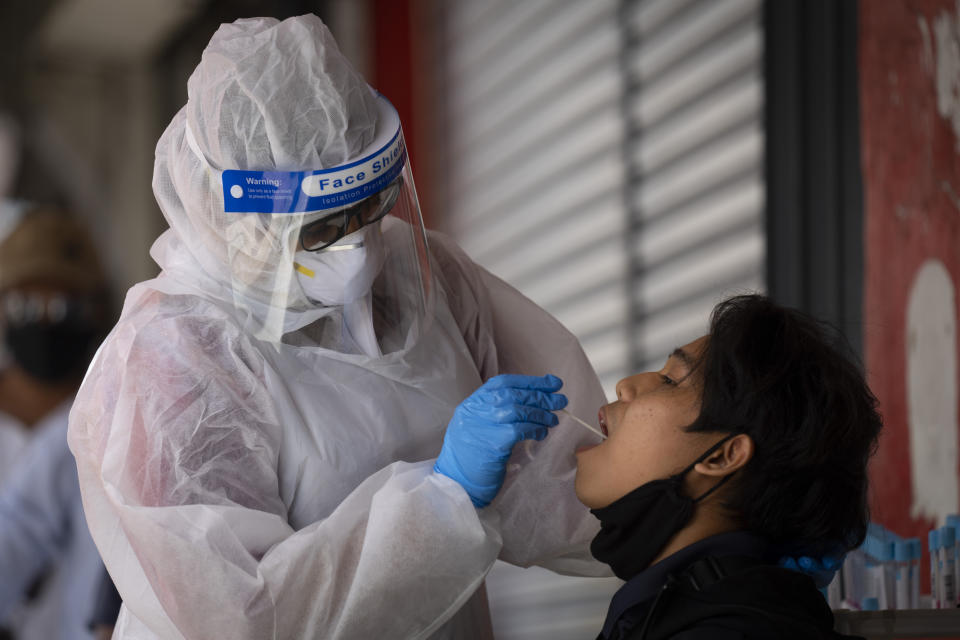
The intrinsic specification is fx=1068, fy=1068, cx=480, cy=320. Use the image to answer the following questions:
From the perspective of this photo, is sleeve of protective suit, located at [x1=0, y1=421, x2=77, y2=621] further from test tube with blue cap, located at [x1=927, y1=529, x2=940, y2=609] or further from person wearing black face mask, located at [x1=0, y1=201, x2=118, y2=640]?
test tube with blue cap, located at [x1=927, y1=529, x2=940, y2=609]

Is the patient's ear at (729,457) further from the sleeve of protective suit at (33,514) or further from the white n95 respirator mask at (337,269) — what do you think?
the sleeve of protective suit at (33,514)

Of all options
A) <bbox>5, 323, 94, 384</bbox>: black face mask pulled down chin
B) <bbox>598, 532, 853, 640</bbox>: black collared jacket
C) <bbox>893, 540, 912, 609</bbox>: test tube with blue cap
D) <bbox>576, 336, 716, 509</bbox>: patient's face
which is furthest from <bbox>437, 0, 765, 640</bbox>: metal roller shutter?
<bbox>5, 323, 94, 384</bbox>: black face mask pulled down chin

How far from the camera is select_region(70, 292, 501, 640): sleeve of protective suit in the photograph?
1188 mm

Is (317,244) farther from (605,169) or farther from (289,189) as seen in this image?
(605,169)

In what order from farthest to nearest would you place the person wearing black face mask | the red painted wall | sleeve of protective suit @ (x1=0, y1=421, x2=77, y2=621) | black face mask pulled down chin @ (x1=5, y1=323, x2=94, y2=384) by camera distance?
black face mask pulled down chin @ (x1=5, y1=323, x2=94, y2=384), the person wearing black face mask, sleeve of protective suit @ (x1=0, y1=421, x2=77, y2=621), the red painted wall

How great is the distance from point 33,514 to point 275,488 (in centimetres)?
195

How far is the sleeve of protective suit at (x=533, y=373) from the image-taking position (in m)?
1.43

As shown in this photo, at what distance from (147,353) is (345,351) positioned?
27cm

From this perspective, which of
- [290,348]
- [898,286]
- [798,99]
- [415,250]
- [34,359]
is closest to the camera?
[290,348]

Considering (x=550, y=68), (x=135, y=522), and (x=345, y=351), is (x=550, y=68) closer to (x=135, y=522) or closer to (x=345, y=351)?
(x=345, y=351)

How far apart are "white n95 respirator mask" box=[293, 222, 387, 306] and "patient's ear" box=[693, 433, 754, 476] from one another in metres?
0.49

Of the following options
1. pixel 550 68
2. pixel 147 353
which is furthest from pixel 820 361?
pixel 550 68

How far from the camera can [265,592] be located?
1.19 metres

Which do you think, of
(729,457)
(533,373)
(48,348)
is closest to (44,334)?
(48,348)
